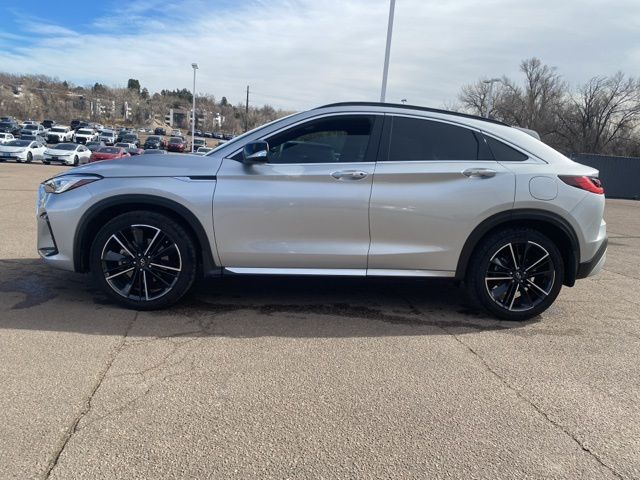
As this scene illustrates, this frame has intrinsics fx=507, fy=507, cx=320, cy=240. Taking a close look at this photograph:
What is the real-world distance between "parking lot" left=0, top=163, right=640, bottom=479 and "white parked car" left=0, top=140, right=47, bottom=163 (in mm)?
31636

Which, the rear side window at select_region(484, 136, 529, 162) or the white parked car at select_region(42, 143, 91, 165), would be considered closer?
the rear side window at select_region(484, 136, 529, 162)

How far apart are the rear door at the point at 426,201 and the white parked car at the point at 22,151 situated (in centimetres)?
3404

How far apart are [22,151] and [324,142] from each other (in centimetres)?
3383

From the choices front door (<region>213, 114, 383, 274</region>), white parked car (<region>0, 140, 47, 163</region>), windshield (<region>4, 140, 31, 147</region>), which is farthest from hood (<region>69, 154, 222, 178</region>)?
windshield (<region>4, 140, 31, 147</region>)

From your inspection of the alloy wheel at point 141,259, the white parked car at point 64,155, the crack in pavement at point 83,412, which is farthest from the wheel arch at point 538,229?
Result: the white parked car at point 64,155

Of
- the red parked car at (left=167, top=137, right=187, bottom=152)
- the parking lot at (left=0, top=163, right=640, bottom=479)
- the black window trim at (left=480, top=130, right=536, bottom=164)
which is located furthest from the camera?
the red parked car at (left=167, top=137, right=187, bottom=152)

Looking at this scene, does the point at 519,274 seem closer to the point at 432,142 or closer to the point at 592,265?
the point at 592,265

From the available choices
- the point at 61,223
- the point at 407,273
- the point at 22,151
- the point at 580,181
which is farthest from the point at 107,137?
the point at 580,181

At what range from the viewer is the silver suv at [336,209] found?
14.3ft

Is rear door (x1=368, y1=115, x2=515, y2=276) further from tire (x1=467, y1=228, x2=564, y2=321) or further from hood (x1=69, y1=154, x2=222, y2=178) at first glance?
hood (x1=69, y1=154, x2=222, y2=178)

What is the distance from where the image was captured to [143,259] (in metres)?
4.42

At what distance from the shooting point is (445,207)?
442 cm

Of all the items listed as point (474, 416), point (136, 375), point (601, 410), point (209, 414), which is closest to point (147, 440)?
point (209, 414)

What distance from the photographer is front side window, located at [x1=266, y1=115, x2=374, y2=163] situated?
14.6 ft
